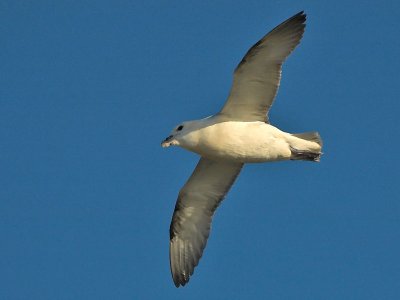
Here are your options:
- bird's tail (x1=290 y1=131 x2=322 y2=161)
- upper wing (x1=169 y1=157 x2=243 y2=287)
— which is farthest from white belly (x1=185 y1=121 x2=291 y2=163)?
upper wing (x1=169 y1=157 x2=243 y2=287)

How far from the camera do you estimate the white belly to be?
12.6 m

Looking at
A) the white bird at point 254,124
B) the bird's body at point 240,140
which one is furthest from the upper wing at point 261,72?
the bird's body at point 240,140

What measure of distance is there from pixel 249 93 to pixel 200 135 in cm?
90

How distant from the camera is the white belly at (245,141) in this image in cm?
1258

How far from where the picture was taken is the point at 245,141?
12602mm

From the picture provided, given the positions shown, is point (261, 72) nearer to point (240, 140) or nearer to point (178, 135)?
point (240, 140)

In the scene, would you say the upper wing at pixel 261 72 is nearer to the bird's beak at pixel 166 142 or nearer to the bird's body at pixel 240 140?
the bird's body at pixel 240 140

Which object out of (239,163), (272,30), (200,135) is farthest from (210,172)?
(272,30)

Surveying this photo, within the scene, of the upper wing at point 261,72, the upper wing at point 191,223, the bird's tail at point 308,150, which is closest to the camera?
the upper wing at point 261,72

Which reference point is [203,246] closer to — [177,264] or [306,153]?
[177,264]

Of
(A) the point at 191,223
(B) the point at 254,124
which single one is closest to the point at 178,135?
(B) the point at 254,124

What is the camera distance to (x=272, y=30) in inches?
485

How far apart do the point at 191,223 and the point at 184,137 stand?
82.9 inches

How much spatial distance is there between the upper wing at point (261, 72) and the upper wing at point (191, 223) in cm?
165
